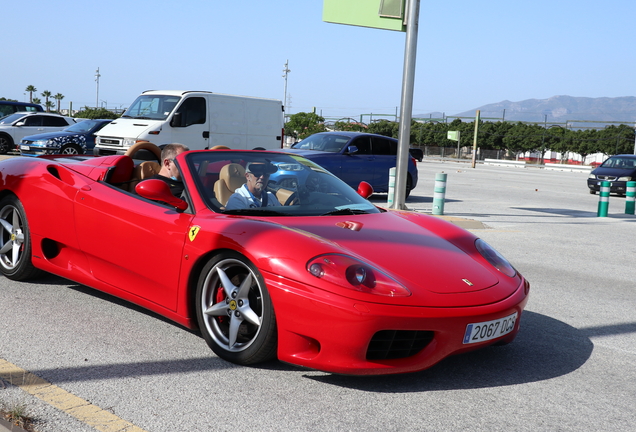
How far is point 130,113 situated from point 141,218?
13382 millimetres

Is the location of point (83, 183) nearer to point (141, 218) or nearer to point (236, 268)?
point (141, 218)

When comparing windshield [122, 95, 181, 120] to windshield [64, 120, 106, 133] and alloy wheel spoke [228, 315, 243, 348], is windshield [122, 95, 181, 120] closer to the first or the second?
windshield [64, 120, 106, 133]

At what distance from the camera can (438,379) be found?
358 cm

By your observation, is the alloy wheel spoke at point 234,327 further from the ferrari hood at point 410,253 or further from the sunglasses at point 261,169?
the sunglasses at point 261,169

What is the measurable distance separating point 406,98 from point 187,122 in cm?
674

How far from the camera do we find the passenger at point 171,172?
173 inches

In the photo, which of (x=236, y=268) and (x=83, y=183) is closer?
(x=236, y=268)

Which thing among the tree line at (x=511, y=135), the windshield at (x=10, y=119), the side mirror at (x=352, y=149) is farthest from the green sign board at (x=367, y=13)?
the tree line at (x=511, y=135)

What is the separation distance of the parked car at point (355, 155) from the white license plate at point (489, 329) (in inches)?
409

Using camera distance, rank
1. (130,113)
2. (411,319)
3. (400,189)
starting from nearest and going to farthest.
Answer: (411,319), (400,189), (130,113)

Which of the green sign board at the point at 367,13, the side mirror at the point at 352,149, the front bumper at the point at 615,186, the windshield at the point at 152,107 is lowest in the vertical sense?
the front bumper at the point at 615,186

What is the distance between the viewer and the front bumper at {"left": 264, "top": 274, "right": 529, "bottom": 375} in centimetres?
321

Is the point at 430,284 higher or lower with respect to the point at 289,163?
lower

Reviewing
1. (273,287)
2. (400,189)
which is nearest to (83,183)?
(273,287)
